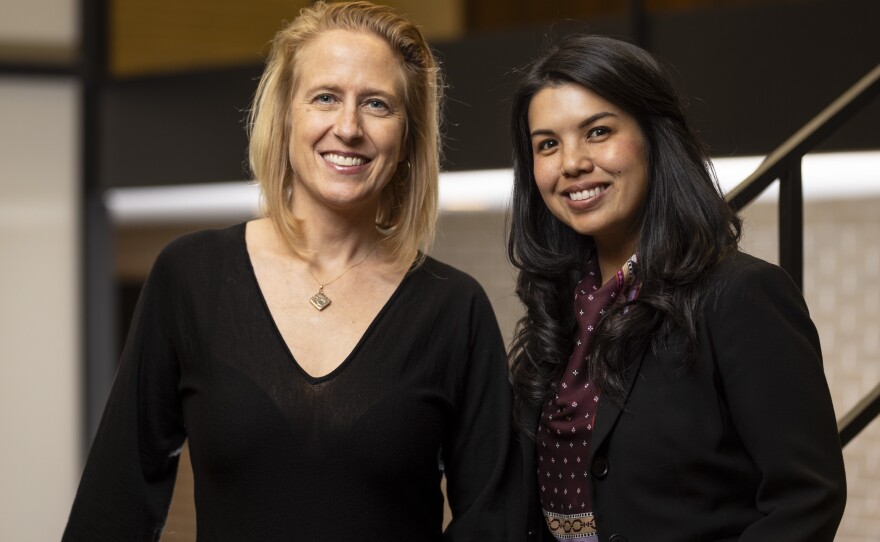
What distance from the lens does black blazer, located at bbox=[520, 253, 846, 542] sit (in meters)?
1.58

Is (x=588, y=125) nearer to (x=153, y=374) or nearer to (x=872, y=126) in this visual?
(x=153, y=374)

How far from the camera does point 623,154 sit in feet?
5.78

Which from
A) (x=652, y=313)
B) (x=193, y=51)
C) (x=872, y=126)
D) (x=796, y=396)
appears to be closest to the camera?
(x=796, y=396)

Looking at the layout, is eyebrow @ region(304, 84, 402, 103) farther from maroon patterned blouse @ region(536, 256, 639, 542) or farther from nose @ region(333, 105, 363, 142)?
maroon patterned blouse @ region(536, 256, 639, 542)

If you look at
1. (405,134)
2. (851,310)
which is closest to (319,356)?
(405,134)

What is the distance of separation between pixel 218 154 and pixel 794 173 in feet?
9.05

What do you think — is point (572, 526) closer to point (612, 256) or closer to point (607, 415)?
point (607, 415)

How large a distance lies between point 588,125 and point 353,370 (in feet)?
1.88

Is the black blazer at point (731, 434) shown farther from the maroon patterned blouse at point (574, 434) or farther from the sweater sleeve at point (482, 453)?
the sweater sleeve at point (482, 453)

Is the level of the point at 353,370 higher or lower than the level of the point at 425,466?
higher

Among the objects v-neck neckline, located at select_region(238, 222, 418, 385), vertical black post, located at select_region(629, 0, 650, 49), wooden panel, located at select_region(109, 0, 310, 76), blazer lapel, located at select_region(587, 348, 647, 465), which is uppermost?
wooden panel, located at select_region(109, 0, 310, 76)

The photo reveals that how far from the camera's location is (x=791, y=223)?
2018 mm

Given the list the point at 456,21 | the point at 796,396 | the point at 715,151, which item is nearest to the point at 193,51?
the point at 456,21

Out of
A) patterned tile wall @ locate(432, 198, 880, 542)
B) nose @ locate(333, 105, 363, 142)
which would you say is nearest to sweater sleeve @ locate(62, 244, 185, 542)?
nose @ locate(333, 105, 363, 142)
